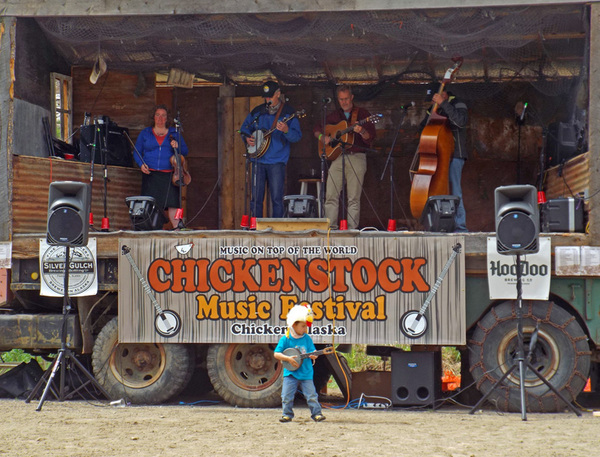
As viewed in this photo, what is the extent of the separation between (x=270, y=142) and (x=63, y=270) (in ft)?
10.1

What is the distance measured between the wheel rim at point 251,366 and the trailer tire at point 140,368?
50 centimetres

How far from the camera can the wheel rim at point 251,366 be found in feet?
33.0

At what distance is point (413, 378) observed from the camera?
9820mm

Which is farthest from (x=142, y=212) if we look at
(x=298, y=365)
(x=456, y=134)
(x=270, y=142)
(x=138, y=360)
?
(x=456, y=134)

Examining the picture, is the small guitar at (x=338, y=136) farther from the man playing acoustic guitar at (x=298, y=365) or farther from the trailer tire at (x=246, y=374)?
the man playing acoustic guitar at (x=298, y=365)

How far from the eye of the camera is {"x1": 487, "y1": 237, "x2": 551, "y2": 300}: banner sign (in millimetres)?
9562

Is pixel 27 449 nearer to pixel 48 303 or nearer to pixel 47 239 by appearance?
pixel 47 239

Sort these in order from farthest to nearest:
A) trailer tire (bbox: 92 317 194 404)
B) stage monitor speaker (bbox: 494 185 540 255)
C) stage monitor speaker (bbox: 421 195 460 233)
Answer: trailer tire (bbox: 92 317 194 404)
stage monitor speaker (bbox: 421 195 460 233)
stage monitor speaker (bbox: 494 185 540 255)

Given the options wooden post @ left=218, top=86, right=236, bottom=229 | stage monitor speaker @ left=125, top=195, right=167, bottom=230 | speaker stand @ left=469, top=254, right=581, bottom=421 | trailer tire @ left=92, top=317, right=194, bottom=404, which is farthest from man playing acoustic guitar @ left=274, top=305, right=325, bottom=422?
wooden post @ left=218, top=86, right=236, bottom=229

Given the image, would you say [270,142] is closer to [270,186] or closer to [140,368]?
[270,186]

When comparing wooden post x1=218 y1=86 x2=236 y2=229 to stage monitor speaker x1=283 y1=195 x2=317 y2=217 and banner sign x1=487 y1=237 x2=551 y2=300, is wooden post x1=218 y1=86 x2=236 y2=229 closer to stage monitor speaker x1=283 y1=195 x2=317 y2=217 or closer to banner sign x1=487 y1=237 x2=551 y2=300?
stage monitor speaker x1=283 y1=195 x2=317 y2=217

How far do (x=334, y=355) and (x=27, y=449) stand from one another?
384 centimetres

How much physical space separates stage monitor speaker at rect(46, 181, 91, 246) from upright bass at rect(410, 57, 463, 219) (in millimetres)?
3705

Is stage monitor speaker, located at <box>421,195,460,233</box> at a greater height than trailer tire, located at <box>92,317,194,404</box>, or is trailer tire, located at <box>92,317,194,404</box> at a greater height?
stage monitor speaker, located at <box>421,195,460,233</box>
